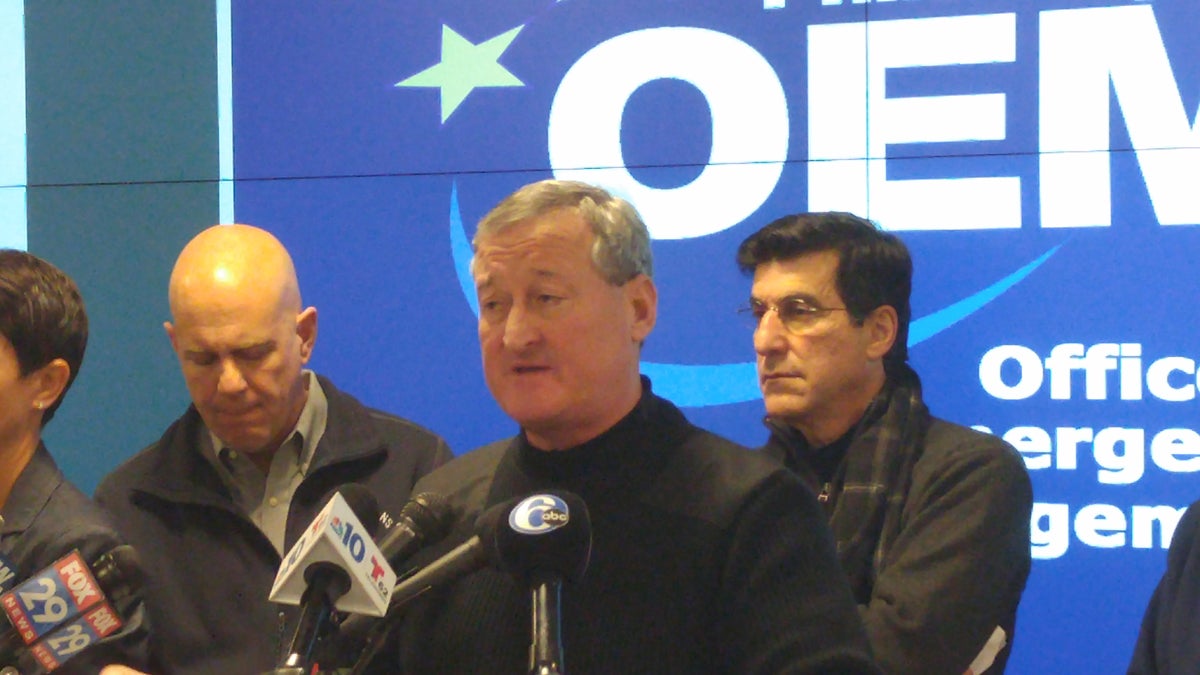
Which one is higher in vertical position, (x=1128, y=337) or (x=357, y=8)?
(x=357, y=8)

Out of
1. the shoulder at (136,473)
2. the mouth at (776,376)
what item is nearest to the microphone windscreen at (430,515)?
the shoulder at (136,473)

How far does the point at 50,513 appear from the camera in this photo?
2.06 metres

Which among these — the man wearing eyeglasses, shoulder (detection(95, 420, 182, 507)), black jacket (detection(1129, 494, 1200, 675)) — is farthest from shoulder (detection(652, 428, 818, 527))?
shoulder (detection(95, 420, 182, 507))

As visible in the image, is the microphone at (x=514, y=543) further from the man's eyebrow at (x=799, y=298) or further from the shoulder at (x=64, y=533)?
the man's eyebrow at (x=799, y=298)

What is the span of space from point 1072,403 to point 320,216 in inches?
84.1

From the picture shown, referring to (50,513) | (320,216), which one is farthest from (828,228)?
(320,216)

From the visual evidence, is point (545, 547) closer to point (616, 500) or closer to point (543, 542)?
point (543, 542)

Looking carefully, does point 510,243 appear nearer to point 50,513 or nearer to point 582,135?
point 50,513

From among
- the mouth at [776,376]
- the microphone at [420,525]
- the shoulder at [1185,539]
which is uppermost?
the mouth at [776,376]

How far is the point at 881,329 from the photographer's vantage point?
259cm

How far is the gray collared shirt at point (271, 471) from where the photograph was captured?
2400 millimetres

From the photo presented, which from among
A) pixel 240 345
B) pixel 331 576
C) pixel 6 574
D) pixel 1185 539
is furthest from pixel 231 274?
pixel 1185 539

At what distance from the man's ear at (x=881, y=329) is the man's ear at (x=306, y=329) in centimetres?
106

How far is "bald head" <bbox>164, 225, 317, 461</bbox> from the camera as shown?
7.80ft
